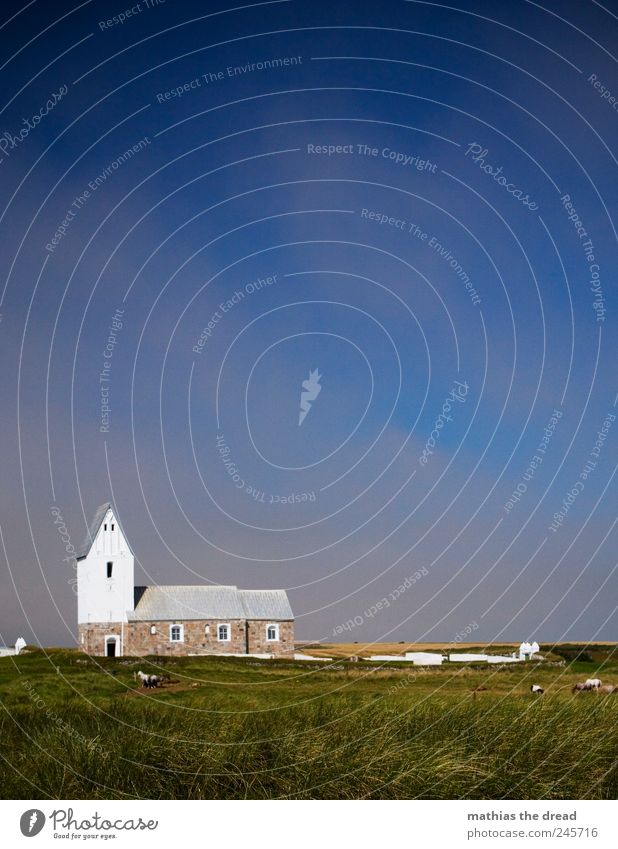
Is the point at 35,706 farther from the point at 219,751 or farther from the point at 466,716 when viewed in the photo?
the point at 466,716

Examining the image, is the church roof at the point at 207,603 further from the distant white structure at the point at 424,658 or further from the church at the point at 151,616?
the distant white structure at the point at 424,658

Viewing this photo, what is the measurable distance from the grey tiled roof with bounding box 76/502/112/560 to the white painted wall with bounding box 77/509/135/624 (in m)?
0.21

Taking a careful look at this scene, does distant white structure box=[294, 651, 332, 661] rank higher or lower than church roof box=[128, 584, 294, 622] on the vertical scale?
lower

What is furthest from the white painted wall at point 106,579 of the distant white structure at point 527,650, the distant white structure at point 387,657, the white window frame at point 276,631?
the distant white structure at point 527,650

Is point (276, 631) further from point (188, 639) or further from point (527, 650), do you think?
point (527, 650)

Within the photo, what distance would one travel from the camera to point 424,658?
40.0m

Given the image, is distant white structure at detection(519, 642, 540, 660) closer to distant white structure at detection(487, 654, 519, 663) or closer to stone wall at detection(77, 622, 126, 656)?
distant white structure at detection(487, 654, 519, 663)

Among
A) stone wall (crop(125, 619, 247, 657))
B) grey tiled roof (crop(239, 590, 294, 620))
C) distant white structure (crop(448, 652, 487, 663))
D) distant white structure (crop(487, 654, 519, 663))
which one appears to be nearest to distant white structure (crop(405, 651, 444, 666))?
distant white structure (crop(448, 652, 487, 663))

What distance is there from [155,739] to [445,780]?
13.7 feet

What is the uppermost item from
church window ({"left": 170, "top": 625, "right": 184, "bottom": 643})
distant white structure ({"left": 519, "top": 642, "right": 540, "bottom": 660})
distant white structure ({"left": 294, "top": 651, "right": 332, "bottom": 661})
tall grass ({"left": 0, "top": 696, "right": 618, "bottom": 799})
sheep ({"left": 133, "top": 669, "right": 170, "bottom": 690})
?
church window ({"left": 170, "top": 625, "right": 184, "bottom": 643})

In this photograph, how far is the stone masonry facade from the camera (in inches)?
1973

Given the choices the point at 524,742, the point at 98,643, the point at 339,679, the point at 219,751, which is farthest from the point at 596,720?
the point at 98,643

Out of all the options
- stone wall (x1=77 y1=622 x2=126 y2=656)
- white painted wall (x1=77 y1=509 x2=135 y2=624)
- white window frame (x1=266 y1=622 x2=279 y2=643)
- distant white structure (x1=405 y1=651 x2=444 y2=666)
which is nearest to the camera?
distant white structure (x1=405 y1=651 x2=444 y2=666)

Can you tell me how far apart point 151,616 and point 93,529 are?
5623 millimetres
